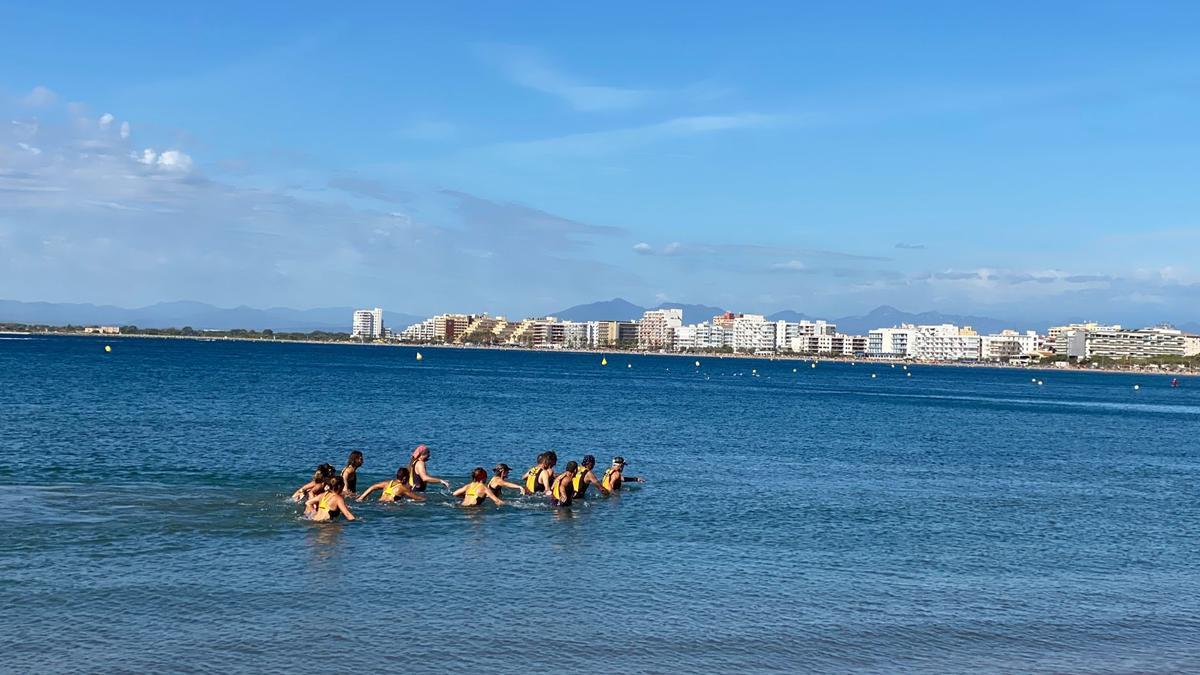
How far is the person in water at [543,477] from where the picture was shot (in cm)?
2991

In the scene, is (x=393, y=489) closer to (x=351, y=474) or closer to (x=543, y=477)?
(x=351, y=474)

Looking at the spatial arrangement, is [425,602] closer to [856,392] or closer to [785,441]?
[785,441]

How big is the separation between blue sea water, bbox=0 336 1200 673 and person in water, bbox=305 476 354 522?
1.79 ft

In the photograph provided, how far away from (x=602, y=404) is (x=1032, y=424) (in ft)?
96.4

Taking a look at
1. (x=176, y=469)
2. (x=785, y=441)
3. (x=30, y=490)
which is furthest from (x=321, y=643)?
(x=785, y=441)

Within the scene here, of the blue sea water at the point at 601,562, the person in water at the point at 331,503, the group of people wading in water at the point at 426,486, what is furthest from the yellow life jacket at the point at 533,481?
the person in water at the point at 331,503

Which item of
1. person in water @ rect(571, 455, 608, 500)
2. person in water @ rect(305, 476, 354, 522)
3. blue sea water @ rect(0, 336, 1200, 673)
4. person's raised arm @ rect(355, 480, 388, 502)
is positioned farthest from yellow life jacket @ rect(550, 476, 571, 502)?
person in water @ rect(305, 476, 354, 522)

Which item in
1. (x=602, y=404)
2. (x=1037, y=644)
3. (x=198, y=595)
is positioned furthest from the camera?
(x=602, y=404)

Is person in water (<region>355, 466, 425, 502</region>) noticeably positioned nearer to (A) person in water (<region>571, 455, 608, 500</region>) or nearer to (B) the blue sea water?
(B) the blue sea water

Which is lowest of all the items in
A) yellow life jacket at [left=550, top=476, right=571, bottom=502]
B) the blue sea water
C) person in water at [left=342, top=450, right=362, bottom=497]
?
the blue sea water

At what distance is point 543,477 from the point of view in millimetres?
30125

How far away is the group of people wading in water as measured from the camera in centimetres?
2536

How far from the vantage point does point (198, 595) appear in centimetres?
1786

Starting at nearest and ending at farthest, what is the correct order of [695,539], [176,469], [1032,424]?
[695,539] → [176,469] → [1032,424]
